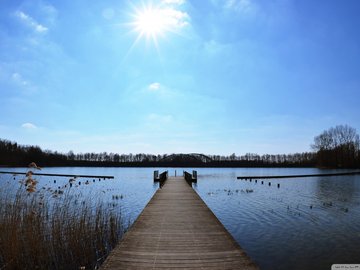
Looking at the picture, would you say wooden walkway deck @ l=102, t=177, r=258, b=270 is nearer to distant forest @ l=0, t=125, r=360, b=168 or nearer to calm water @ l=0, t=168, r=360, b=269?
calm water @ l=0, t=168, r=360, b=269

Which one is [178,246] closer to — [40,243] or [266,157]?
[40,243]

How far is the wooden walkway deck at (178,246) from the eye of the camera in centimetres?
603

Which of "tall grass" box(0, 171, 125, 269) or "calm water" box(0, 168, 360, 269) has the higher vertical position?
"tall grass" box(0, 171, 125, 269)

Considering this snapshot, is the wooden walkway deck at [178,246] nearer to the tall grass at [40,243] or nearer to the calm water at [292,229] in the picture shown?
the tall grass at [40,243]

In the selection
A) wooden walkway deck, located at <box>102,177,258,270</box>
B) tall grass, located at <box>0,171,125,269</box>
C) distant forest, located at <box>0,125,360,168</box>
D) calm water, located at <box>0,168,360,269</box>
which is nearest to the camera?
wooden walkway deck, located at <box>102,177,258,270</box>

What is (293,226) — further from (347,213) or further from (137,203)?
(137,203)

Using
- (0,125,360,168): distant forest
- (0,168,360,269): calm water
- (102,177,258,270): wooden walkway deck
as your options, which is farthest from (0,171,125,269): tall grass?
(0,125,360,168): distant forest

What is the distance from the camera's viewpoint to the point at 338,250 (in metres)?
9.88

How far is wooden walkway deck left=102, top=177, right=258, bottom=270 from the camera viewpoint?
237 inches

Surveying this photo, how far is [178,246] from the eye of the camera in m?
7.33

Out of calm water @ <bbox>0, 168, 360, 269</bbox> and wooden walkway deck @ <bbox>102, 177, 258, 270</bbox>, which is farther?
calm water @ <bbox>0, 168, 360, 269</bbox>

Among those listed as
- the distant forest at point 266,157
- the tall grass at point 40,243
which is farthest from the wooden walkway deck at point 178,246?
the distant forest at point 266,157

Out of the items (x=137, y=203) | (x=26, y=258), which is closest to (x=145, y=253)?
(x=26, y=258)

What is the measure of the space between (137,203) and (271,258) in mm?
12310
